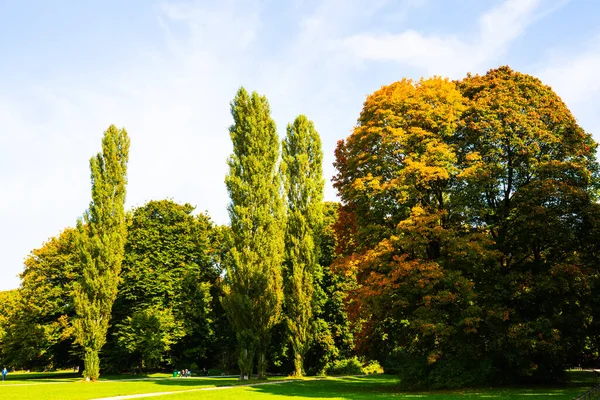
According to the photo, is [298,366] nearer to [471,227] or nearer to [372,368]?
[372,368]

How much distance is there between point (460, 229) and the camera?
25.5 m

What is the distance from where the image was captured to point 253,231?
3600 cm

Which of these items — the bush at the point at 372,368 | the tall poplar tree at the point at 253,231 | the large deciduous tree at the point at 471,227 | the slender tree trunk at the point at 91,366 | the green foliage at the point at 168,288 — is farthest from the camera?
the green foliage at the point at 168,288

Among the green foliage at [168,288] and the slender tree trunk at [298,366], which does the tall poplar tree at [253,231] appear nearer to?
the slender tree trunk at [298,366]

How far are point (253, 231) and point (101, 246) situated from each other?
1358 centimetres

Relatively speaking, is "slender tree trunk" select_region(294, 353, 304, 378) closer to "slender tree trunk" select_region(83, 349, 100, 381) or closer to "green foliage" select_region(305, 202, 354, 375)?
"green foliage" select_region(305, 202, 354, 375)

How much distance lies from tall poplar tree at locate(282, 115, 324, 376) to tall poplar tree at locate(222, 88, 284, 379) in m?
2.50

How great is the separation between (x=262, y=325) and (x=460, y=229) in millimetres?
16424

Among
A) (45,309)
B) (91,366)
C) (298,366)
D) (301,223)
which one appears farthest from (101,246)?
(298,366)

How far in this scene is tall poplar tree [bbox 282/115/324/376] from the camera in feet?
123

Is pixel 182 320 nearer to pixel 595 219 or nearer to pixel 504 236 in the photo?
pixel 504 236

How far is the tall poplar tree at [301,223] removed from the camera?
123ft

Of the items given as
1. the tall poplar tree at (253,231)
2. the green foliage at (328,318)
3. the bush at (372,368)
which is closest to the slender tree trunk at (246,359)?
the tall poplar tree at (253,231)

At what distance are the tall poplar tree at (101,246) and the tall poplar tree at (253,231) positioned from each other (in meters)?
10.9
